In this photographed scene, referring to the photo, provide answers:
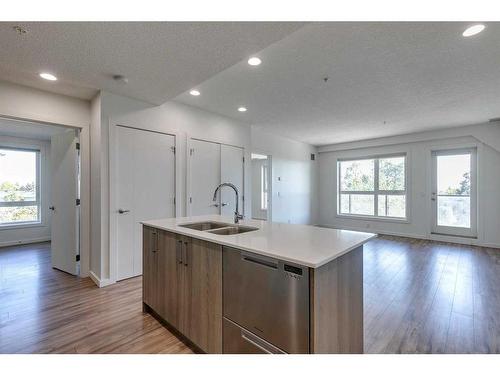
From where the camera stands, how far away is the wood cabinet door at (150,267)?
2170mm

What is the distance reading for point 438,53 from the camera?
2330 mm

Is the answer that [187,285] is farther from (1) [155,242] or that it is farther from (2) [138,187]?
(2) [138,187]

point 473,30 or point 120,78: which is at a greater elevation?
point 473,30

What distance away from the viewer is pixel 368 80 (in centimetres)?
293

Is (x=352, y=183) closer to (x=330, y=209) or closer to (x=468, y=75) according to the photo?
(x=330, y=209)

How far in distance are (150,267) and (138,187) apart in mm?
1457

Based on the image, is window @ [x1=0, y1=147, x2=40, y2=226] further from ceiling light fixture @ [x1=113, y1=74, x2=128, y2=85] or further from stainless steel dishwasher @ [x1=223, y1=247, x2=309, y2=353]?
stainless steel dishwasher @ [x1=223, y1=247, x2=309, y2=353]

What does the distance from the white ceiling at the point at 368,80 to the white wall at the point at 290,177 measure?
2.79 feet

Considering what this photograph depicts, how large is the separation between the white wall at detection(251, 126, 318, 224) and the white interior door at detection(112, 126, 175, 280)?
2367 mm

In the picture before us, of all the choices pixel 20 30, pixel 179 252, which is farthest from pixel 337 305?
pixel 20 30

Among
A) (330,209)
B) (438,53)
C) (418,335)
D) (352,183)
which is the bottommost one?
(418,335)

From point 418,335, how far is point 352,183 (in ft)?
17.9

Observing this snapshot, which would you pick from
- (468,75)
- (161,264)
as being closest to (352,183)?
(468,75)

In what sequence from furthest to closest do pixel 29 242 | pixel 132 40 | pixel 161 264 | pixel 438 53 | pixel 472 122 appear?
pixel 29 242 → pixel 472 122 → pixel 438 53 → pixel 161 264 → pixel 132 40
